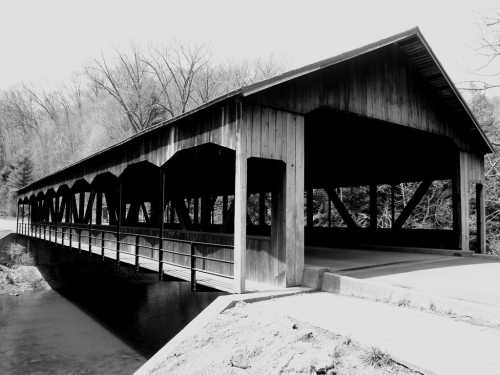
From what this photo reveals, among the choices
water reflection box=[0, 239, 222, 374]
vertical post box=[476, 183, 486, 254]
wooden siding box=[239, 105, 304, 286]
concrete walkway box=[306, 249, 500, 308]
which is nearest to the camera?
concrete walkway box=[306, 249, 500, 308]

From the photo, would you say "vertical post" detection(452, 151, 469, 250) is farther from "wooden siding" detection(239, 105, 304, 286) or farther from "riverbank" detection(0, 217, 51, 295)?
"riverbank" detection(0, 217, 51, 295)

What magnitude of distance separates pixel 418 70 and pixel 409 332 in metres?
8.02

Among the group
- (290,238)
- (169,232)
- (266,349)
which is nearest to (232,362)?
(266,349)

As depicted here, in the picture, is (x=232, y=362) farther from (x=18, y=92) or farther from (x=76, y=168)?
(x=18, y=92)

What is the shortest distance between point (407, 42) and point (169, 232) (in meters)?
7.88

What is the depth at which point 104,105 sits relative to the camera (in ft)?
142

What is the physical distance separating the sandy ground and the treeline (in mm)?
31994

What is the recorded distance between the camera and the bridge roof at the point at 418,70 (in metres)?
6.88

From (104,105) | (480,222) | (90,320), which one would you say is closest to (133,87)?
(104,105)

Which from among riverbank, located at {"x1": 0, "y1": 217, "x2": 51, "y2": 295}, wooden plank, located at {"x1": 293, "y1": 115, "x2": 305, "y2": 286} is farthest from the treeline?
wooden plank, located at {"x1": 293, "y1": 115, "x2": 305, "y2": 286}

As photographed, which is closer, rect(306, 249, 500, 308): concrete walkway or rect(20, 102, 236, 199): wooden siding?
rect(306, 249, 500, 308): concrete walkway

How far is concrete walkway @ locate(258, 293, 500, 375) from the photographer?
3699mm

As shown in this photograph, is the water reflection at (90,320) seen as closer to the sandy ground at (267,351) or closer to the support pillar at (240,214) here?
the support pillar at (240,214)

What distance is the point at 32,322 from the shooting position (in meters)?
13.8
